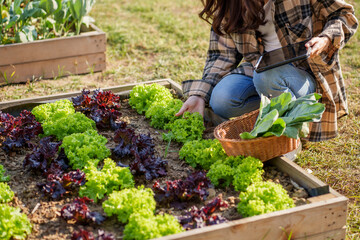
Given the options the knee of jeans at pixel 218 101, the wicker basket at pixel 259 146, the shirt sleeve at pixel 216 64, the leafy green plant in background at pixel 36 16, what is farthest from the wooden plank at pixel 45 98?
the wicker basket at pixel 259 146

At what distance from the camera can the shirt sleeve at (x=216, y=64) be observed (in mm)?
3842

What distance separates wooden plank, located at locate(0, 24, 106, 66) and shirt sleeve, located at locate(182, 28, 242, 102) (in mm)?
1915

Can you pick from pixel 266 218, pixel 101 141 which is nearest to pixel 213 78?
pixel 101 141

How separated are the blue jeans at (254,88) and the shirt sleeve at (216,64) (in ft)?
0.21

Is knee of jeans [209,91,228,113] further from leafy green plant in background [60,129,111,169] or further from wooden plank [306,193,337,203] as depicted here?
wooden plank [306,193,337,203]

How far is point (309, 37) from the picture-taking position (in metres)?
3.55

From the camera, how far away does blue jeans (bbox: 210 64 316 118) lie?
137 inches

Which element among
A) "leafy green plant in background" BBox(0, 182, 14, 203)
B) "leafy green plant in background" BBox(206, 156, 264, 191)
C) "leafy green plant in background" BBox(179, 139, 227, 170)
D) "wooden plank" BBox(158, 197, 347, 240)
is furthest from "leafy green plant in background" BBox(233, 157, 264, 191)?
"leafy green plant in background" BBox(0, 182, 14, 203)

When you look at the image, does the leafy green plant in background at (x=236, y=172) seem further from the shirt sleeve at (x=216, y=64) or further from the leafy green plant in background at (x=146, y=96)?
the leafy green plant in background at (x=146, y=96)

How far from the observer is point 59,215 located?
2637 mm

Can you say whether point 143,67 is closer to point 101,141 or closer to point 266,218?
point 101,141

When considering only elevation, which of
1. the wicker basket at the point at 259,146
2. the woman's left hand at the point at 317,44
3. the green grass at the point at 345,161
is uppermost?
the woman's left hand at the point at 317,44

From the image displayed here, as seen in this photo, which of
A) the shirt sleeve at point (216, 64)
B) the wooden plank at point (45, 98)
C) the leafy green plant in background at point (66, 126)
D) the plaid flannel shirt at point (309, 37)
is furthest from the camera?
the wooden plank at point (45, 98)

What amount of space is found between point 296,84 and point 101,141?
150 centimetres
